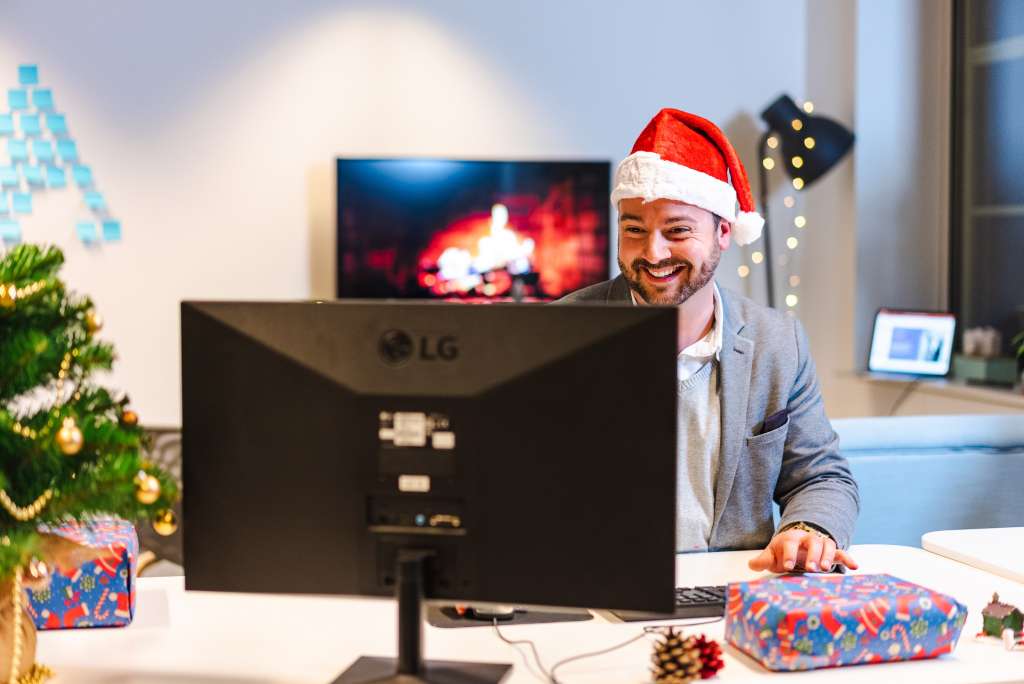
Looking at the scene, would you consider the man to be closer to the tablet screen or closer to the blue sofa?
the blue sofa

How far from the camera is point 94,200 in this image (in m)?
4.93

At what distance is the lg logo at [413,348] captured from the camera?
53.2 inches

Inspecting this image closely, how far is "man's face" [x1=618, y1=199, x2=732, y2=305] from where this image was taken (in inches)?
87.6

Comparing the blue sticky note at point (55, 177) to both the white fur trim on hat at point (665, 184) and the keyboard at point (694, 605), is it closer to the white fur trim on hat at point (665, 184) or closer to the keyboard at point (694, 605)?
the white fur trim on hat at point (665, 184)

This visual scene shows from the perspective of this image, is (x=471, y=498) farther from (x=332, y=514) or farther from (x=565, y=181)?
(x=565, y=181)

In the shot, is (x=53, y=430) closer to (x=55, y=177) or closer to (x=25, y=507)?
(x=25, y=507)

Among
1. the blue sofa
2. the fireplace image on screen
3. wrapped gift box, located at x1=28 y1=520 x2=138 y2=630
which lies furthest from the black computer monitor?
the fireplace image on screen

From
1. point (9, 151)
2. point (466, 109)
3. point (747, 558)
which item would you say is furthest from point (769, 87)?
point (747, 558)

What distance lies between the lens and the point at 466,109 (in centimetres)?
522

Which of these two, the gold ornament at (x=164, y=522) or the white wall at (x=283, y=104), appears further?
the white wall at (x=283, y=104)

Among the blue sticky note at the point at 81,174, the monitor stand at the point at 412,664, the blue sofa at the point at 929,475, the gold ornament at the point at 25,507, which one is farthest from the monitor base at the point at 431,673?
the blue sticky note at the point at 81,174

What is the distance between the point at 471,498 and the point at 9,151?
4089mm

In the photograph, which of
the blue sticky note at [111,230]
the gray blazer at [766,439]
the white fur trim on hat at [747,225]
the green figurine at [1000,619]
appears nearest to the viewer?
the green figurine at [1000,619]

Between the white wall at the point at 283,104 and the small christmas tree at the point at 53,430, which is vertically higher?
the white wall at the point at 283,104
